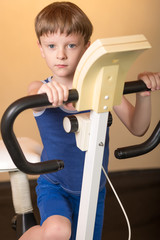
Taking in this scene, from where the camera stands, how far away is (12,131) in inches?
39.3

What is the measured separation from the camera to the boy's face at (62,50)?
55.3 inches

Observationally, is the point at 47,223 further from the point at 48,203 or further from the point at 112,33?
the point at 112,33

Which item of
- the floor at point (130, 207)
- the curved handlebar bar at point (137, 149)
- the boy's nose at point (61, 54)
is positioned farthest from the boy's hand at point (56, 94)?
the floor at point (130, 207)

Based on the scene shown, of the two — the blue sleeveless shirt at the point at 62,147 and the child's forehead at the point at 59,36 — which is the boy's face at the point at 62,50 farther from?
the blue sleeveless shirt at the point at 62,147

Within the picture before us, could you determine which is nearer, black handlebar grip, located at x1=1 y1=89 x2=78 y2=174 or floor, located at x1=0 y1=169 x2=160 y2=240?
black handlebar grip, located at x1=1 y1=89 x2=78 y2=174

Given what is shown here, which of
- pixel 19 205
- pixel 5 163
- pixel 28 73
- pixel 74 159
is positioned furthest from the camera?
pixel 28 73

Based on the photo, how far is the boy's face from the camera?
140cm

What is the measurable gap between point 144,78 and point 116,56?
0.26 metres

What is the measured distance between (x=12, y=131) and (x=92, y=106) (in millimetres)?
229

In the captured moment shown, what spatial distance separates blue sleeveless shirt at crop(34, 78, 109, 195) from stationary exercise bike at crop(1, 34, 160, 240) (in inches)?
14.0

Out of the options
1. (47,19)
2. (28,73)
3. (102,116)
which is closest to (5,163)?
(47,19)

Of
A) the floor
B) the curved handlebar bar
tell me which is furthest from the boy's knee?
the floor

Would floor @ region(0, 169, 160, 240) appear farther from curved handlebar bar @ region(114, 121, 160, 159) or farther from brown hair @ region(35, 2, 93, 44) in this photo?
brown hair @ region(35, 2, 93, 44)

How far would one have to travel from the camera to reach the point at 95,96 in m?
1.05
